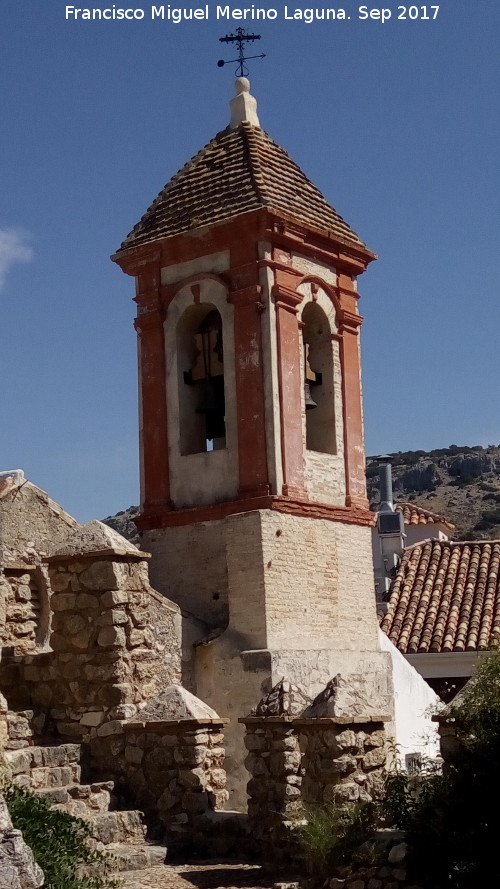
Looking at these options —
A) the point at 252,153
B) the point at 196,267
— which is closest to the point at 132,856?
the point at 196,267

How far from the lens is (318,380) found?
53.4 ft

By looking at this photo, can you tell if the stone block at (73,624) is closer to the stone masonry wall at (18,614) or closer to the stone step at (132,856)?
the stone masonry wall at (18,614)

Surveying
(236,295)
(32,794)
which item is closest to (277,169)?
(236,295)

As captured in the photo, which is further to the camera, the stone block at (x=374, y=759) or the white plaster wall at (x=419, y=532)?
the white plaster wall at (x=419, y=532)

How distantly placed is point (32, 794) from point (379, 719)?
2.46m

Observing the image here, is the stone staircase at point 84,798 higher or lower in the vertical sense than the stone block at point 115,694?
lower

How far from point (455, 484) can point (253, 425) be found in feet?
133

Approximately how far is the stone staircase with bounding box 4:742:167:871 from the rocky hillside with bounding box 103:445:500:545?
3522cm

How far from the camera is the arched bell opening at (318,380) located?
633 inches

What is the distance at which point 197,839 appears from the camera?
9266 mm

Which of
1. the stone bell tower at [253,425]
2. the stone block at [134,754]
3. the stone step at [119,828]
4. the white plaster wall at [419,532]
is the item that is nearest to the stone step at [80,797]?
the stone step at [119,828]

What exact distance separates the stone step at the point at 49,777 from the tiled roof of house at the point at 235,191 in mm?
7829

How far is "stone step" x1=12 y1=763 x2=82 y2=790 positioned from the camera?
8.91 m

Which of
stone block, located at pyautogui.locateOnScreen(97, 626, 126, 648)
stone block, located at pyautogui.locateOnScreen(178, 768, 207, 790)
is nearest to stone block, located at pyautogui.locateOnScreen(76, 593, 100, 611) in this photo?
stone block, located at pyautogui.locateOnScreen(97, 626, 126, 648)
